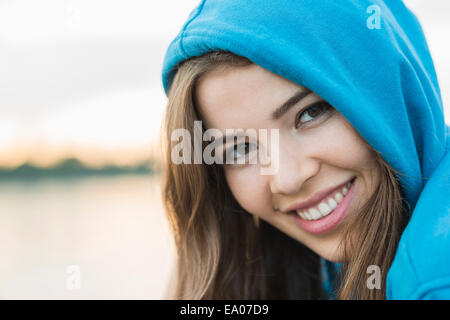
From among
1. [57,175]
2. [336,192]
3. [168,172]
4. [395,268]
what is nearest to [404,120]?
[336,192]

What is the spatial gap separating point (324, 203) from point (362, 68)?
1.58ft

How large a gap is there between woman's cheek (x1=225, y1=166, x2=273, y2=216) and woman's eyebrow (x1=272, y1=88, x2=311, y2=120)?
0.27 metres

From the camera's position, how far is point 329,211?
5.00 ft

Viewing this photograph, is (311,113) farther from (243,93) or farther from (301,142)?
(243,93)

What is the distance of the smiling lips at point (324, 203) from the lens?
4.89 ft

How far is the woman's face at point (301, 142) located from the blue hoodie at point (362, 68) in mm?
67

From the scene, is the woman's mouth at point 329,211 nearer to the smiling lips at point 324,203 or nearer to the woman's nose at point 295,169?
the smiling lips at point 324,203

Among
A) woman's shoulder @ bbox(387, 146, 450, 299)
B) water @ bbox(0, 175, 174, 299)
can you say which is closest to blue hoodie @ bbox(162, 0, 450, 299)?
woman's shoulder @ bbox(387, 146, 450, 299)

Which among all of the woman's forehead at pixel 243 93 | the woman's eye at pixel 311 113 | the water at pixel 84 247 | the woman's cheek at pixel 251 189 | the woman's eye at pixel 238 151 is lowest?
the water at pixel 84 247

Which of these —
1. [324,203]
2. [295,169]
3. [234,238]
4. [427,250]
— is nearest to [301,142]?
[295,169]

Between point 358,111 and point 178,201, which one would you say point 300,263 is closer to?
point 178,201

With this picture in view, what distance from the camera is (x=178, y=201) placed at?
73.2 inches

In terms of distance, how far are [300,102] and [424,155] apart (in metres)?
0.47

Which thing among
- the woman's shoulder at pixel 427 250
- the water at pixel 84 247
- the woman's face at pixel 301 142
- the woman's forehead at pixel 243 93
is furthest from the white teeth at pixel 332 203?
the water at pixel 84 247
